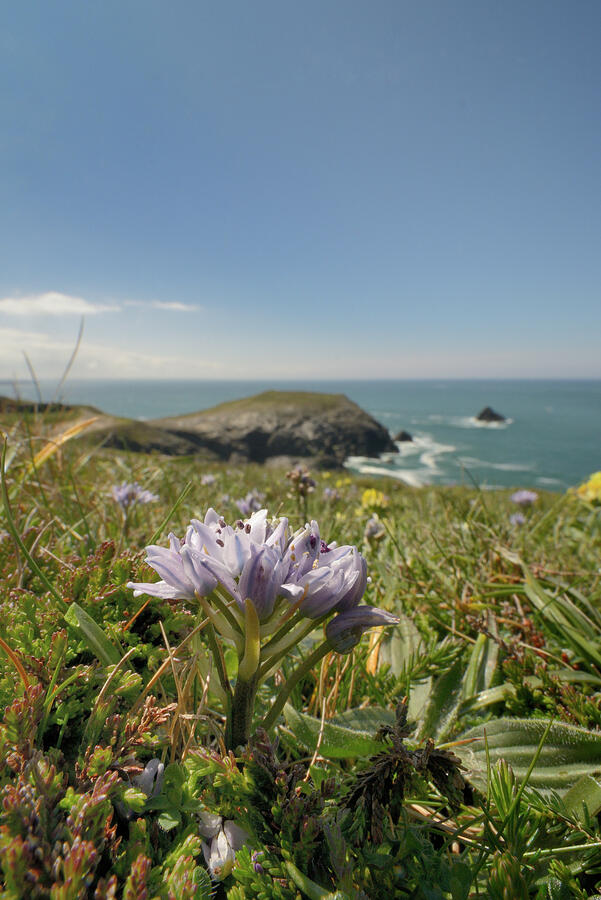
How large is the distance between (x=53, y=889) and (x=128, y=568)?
872mm

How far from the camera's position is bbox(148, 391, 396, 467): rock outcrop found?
52.3m

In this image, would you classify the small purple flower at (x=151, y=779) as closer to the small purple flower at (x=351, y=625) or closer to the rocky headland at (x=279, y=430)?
the small purple flower at (x=351, y=625)

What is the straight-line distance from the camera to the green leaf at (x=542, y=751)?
1.25 m

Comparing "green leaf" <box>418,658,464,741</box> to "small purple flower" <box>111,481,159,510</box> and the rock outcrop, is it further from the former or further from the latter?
the rock outcrop

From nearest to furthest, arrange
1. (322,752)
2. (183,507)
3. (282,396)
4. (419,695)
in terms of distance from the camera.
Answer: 1. (322,752)
2. (419,695)
3. (183,507)
4. (282,396)

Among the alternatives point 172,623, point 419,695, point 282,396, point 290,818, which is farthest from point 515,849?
point 282,396

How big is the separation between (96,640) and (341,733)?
700 mm

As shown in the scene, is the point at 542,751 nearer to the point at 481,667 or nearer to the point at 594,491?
the point at 481,667

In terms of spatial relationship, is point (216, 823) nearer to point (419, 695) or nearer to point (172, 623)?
point (172, 623)

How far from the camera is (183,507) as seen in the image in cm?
386

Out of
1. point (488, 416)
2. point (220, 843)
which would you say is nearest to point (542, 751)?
point (220, 843)

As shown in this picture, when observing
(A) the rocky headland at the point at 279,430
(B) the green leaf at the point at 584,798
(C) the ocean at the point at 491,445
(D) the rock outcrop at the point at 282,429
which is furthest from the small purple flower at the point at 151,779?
(D) the rock outcrop at the point at 282,429

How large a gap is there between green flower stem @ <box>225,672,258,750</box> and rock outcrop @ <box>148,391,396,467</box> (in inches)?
1925

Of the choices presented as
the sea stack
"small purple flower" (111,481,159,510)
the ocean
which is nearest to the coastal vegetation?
"small purple flower" (111,481,159,510)
